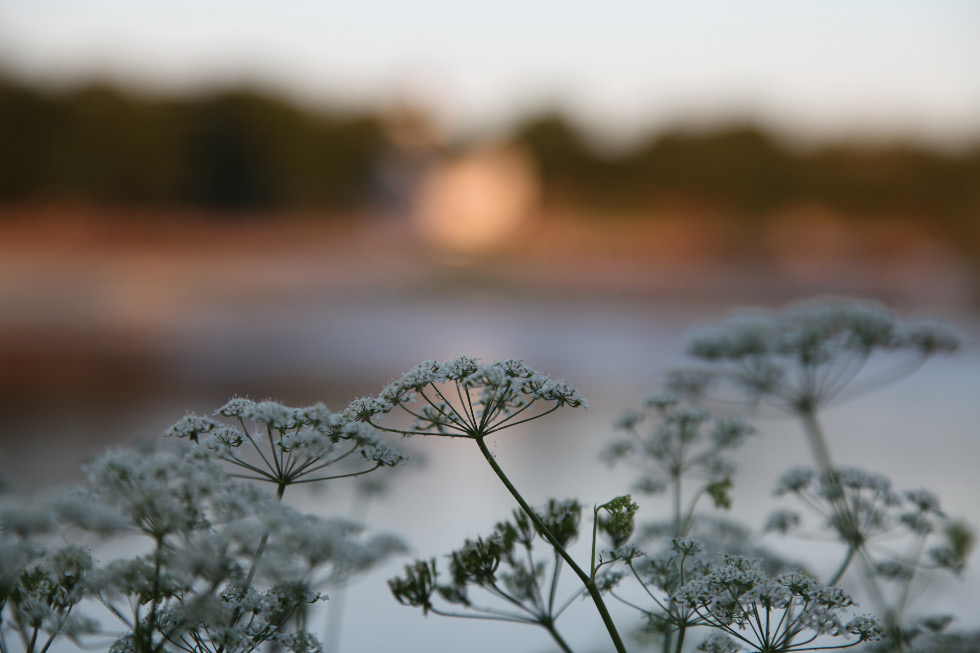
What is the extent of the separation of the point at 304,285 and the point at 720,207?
24.8 meters

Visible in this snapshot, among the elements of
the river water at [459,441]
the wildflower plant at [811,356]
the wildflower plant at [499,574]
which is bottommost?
the wildflower plant at [499,574]

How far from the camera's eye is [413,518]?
3260 mm

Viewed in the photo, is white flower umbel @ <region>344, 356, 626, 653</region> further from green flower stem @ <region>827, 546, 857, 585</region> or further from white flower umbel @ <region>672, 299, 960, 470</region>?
white flower umbel @ <region>672, 299, 960, 470</region>

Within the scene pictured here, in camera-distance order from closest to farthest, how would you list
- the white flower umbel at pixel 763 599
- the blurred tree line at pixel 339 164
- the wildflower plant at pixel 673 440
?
the white flower umbel at pixel 763 599 < the wildflower plant at pixel 673 440 < the blurred tree line at pixel 339 164

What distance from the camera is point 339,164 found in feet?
119

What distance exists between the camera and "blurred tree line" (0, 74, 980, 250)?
28.4 metres

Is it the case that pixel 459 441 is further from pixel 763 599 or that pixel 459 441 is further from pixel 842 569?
pixel 763 599

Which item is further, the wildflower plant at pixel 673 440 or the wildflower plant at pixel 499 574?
the wildflower plant at pixel 673 440

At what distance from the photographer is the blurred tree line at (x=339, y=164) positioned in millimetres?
28375

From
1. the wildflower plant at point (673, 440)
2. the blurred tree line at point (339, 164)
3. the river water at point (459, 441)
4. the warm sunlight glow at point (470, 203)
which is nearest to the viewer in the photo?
the wildflower plant at point (673, 440)

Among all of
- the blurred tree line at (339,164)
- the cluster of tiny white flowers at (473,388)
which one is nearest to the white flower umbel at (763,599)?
the cluster of tiny white flowers at (473,388)

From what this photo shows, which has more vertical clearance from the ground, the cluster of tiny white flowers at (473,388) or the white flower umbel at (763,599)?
the cluster of tiny white flowers at (473,388)

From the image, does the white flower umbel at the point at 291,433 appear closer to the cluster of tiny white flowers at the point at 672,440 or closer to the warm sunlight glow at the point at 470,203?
the cluster of tiny white flowers at the point at 672,440

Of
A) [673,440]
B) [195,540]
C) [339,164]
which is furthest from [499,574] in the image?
[339,164]
